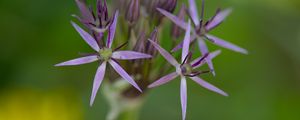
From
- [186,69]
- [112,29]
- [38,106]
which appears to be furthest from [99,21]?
[38,106]

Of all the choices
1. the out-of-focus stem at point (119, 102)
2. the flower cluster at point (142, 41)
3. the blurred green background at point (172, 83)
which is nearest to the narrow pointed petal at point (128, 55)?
the flower cluster at point (142, 41)

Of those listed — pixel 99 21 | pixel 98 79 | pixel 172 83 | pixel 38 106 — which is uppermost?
pixel 99 21

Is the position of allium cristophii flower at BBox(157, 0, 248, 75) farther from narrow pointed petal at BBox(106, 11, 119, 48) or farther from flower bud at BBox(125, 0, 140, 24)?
narrow pointed petal at BBox(106, 11, 119, 48)

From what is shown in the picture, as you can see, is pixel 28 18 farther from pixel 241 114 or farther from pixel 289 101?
pixel 289 101

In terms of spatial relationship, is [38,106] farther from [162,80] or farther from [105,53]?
[162,80]

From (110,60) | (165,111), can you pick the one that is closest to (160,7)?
(110,60)

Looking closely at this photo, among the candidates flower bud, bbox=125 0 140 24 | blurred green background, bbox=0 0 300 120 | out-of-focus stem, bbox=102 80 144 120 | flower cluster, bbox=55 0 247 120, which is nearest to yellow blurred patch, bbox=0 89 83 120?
blurred green background, bbox=0 0 300 120

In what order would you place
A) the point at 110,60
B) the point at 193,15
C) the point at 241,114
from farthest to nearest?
1. the point at 241,114
2. the point at 193,15
3. the point at 110,60
